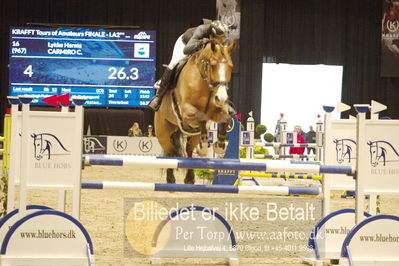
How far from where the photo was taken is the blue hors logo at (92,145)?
15.3 m

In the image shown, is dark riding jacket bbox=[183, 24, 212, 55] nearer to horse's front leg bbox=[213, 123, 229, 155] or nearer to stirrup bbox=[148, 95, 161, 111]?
stirrup bbox=[148, 95, 161, 111]

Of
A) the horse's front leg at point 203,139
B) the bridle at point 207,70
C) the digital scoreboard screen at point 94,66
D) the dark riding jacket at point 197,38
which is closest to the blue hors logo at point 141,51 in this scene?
the digital scoreboard screen at point 94,66

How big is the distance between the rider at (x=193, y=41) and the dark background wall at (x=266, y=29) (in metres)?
13.6

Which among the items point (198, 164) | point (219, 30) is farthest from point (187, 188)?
point (219, 30)

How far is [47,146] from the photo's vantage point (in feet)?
11.3

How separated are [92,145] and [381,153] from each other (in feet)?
40.5

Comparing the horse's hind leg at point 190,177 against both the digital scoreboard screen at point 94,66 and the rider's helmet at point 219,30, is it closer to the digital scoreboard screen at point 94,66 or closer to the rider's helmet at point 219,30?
the rider's helmet at point 219,30

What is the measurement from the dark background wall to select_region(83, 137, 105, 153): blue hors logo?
3.73m

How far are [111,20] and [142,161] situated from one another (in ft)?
Answer: 52.5

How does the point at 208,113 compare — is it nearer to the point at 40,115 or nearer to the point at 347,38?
the point at 40,115

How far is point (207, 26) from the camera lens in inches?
184

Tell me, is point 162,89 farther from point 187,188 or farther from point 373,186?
point 373,186

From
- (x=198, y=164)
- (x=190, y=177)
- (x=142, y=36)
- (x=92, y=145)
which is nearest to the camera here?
(x=198, y=164)

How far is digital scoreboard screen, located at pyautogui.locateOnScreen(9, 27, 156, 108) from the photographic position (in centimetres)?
1642
